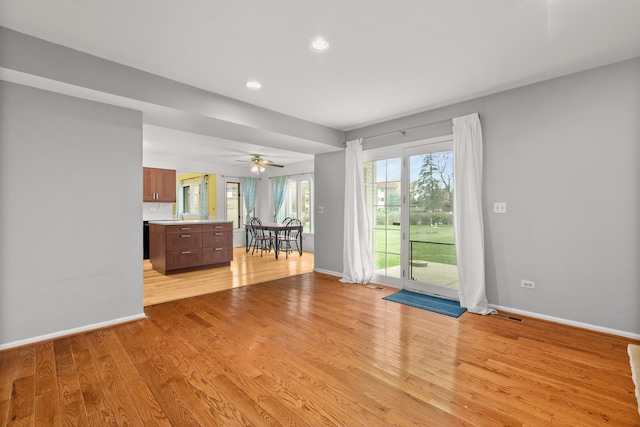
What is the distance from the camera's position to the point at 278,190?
9.11 metres

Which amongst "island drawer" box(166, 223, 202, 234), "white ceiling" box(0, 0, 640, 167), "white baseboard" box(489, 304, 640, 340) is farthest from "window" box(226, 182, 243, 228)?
"white baseboard" box(489, 304, 640, 340)

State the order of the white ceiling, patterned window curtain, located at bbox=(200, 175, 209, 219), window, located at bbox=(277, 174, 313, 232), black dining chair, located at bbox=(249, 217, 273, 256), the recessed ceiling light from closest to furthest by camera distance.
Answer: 1. the white ceiling
2. the recessed ceiling light
3. black dining chair, located at bbox=(249, 217, 273, 256)
4. window, located at bbox=(277, 174, 313, 232)
5. patterned window curtain, located at bbox=(200, 175, 209, 219)

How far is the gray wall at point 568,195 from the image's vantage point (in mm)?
2770

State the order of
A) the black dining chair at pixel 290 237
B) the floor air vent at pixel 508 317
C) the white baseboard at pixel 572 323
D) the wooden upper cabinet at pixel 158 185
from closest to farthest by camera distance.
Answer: the white baseboard at pixel 572 323
the floor air vent at pixel 508 317
the wooden upper cabinet at pixel 158 185
the black dining chair at pixel 290 237

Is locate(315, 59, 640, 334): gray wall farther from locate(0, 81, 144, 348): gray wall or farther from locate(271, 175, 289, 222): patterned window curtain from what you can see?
locate(271, 175, 289, 222): patterned window curtain

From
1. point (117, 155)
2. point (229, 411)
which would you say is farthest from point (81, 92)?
point (229, 411)

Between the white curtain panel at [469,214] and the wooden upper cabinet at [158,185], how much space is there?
679cm

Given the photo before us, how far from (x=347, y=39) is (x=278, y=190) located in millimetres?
6901

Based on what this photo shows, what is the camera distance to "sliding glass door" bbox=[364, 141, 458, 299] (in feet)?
13.2

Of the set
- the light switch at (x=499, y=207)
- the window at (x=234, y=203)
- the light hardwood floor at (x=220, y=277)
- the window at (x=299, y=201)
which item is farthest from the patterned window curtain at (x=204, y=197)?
the light switch at (x=499, y=207)

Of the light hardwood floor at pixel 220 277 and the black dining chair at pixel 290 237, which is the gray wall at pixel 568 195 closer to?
the light hardwood floor at pixel 220 277

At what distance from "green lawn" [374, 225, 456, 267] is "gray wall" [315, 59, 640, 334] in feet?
1.78

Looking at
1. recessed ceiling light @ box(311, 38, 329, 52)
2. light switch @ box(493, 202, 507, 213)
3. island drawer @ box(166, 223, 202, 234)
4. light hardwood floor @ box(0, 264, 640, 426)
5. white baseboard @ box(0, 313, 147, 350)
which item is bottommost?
light hardwood floor @ box(0, 264, 640, 426)

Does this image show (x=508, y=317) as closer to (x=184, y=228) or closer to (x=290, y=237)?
(x=184, y=228)
